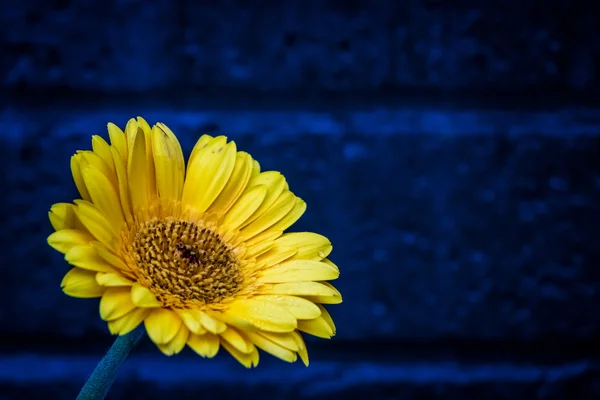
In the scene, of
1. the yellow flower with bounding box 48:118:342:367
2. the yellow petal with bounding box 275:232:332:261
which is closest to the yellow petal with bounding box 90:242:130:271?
the yellow flower with bounding box 48:118:342:367

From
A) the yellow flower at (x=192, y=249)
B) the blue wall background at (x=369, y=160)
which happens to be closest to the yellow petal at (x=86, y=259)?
the yellow flower at (x=192, y=249)

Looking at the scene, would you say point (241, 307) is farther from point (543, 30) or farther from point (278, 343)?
point (543, 30)

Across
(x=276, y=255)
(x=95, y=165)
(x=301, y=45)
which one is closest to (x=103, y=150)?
(x=95, y=165)

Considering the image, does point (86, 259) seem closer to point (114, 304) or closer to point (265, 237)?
point (114, 304)

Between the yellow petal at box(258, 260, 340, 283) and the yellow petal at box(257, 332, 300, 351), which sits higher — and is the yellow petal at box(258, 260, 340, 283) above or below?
above

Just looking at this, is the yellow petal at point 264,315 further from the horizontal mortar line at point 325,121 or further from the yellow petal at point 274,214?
the horizontal mortar line at point 325,121

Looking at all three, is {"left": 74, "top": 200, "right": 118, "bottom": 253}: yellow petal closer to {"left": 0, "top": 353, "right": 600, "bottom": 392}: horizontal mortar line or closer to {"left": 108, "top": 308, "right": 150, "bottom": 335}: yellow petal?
{"left": 108, "top": 308, "right": 150, "bottom": 335}: yellow petal
